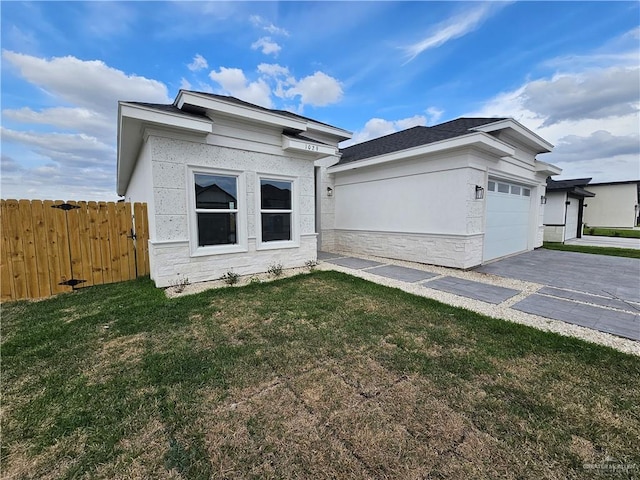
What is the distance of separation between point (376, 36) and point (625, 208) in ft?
101

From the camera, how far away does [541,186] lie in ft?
38.4

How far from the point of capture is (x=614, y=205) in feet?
82.1

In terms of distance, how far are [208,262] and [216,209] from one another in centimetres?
125

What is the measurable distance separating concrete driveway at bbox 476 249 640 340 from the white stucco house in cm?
122

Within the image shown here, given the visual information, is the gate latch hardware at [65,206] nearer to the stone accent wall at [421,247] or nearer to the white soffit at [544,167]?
the stone accent wall at [421,247]

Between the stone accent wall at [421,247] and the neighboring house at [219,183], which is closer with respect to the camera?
the neighboring house at [219,183]

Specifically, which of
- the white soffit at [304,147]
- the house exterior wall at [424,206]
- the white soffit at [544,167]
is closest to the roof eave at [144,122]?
the white soffit at [304,147]

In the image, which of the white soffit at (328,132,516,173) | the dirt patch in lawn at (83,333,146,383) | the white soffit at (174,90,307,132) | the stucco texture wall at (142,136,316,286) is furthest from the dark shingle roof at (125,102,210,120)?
the white soffit at (328,132,516,173)

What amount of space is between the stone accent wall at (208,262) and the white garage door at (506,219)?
6.04 meters

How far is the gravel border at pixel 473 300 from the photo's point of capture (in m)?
3.68

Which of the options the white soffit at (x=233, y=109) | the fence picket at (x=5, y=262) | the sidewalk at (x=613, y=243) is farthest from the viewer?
the sidewalk at (x=613, y=243)

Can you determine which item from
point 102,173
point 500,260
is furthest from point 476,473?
point 102,173

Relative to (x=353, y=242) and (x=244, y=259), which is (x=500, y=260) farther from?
(x=244, y=259)

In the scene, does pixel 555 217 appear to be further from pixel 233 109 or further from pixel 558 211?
pixel 233 109
